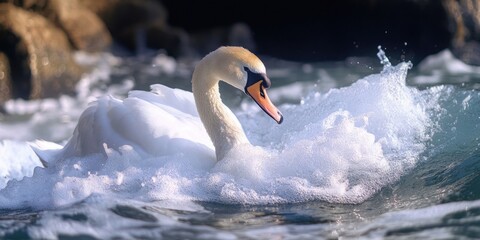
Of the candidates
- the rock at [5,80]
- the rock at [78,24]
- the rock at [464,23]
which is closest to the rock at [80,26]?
the rock at [78,24]

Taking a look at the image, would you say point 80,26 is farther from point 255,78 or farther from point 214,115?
point 255,78

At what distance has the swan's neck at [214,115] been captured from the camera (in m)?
6.40

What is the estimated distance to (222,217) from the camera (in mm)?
5629

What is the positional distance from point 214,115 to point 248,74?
48cm

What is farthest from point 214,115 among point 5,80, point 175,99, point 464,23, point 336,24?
point 336,24

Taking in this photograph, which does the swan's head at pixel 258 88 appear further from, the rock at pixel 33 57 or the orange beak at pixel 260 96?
the rock at pixel 33 57

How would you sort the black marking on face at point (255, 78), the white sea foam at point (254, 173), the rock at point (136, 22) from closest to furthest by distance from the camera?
the white sea foam at point (254, 173) → the black marking on face at point (255, 78) → the rock at point (136, 22)

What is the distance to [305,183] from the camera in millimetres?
6012

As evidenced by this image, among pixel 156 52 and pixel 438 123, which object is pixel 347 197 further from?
pixel 156 52

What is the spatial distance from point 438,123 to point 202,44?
1004cm

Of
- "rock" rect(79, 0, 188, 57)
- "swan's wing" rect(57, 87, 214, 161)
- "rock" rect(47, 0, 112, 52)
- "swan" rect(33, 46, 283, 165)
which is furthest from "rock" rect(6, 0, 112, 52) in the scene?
"swan" rect(33, 46, 283, 165)

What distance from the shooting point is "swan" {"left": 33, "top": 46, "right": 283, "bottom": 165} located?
6.22 metres

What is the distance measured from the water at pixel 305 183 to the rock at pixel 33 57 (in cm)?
475

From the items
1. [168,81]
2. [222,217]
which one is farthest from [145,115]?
[168,81]
